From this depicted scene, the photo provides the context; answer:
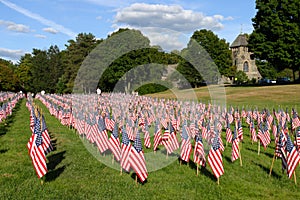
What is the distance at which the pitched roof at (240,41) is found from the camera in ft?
349

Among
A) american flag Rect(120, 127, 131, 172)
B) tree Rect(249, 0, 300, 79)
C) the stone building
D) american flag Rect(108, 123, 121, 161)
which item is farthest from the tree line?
american flag Rect(120, 127, 131, 172)

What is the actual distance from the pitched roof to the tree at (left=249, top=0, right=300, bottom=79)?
2094 inches

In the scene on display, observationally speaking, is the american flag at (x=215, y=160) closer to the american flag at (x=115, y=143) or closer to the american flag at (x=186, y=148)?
the american flag at (x=186, y=148)

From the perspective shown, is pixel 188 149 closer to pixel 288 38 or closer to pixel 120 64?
pixel 120 64

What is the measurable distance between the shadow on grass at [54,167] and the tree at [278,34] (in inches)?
1670

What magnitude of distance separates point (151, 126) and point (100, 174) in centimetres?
1152

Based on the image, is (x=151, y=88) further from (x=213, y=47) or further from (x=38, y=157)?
(x=38, y=157)

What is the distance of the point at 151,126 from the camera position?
2211 centimetres

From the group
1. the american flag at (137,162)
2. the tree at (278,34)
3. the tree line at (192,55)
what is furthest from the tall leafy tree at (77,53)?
the american flag at (137,162)

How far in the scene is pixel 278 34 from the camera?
1973 inches

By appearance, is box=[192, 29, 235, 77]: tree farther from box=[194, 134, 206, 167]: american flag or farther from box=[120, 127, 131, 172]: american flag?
box=[120, 127, 131, 172]: american flag

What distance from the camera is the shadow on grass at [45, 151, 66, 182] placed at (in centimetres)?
1043

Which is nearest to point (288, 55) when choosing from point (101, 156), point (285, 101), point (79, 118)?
point (285, 101)

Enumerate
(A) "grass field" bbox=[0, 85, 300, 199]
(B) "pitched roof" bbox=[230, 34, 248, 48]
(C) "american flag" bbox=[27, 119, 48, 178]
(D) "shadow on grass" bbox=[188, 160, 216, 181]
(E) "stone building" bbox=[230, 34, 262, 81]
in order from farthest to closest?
(B) "pitched roof" bbox=[230, 34, 248, 48]
(E) "stone building" bbox=[230, 34, 262, 81]
(D) "shadow on grass" bbox=[188, 160, 216, 181]
(C) "american flag" bbox=[27, 119, 48, 178]
(A) "grass field" bbox=[0, 85, 300, 199]
